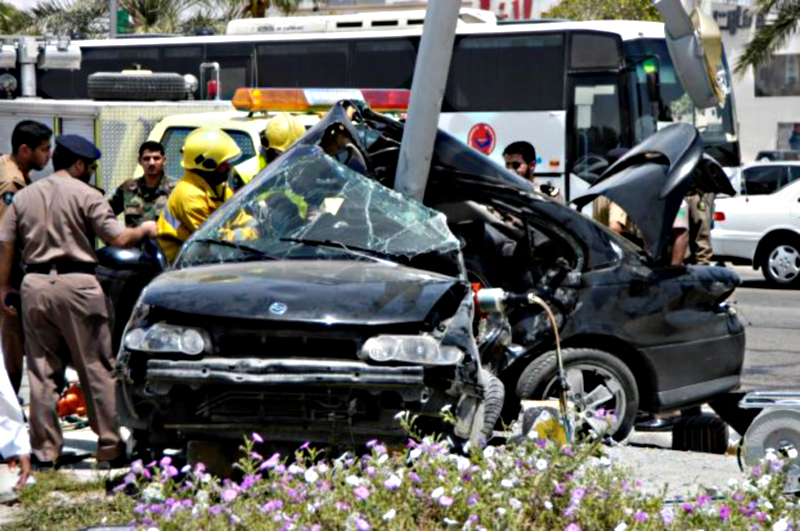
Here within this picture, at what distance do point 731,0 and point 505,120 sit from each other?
35.0 meters

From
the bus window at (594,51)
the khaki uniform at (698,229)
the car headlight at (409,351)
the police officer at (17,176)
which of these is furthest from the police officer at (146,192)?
the bus window at (594,51)

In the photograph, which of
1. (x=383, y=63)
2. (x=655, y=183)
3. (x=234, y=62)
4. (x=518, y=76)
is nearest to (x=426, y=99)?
(x=655, y=183)

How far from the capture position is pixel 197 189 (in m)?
8.38

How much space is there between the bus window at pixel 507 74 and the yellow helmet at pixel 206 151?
14.6m

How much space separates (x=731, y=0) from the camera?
182 ft

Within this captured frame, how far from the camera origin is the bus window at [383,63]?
2370 cm

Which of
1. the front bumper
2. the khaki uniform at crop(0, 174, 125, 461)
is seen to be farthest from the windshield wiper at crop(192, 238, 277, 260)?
the front bumper

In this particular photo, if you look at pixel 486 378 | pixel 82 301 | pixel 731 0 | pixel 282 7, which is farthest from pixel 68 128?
pixel 731 0

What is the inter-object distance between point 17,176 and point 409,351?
348 cm

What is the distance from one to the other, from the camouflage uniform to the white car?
1314cm

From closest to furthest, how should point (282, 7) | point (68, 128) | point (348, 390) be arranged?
point (348, 390) < point (68, 128) < point (282, 7)

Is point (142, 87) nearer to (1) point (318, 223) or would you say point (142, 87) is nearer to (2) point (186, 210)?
(2) point (186, 210)

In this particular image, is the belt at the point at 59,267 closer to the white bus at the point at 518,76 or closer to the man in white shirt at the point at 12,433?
the man in white shirt at the point at 12,433

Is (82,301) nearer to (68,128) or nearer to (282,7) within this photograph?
(68,128)
